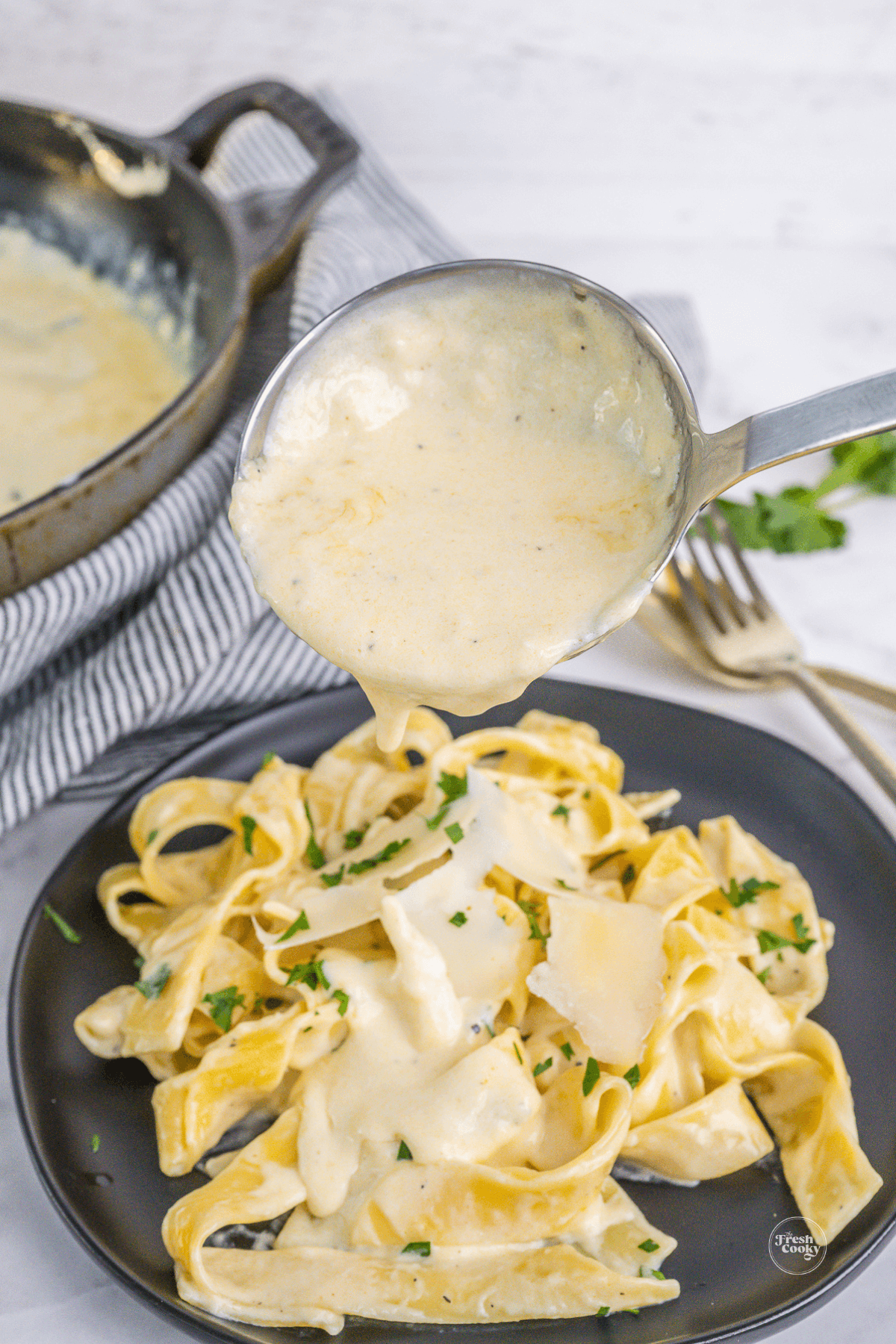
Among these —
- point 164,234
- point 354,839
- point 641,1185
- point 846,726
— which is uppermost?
point 164,234

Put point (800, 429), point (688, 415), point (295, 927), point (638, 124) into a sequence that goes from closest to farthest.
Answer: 1. point (800, 429)
2. point (688, 415)
3. point (295, 927)
4. point (638, 124)

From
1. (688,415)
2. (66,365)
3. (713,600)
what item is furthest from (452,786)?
(66,365)

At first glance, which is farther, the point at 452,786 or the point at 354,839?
the point at 354,839

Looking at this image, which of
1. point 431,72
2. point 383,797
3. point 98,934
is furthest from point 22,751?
point 431,72

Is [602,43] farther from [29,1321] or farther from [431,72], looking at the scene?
[29,1321]

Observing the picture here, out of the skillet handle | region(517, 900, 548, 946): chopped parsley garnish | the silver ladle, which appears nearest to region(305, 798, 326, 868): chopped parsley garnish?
region(517, 900, 548, 946): chopped parsley garnish

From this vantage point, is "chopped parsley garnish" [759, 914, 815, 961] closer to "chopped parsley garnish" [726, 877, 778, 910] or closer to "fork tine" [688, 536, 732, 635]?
"chopped parsley garnish" [726, 877, 778, 910]

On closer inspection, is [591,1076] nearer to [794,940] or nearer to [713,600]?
[794,940]

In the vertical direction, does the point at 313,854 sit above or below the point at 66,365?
below
